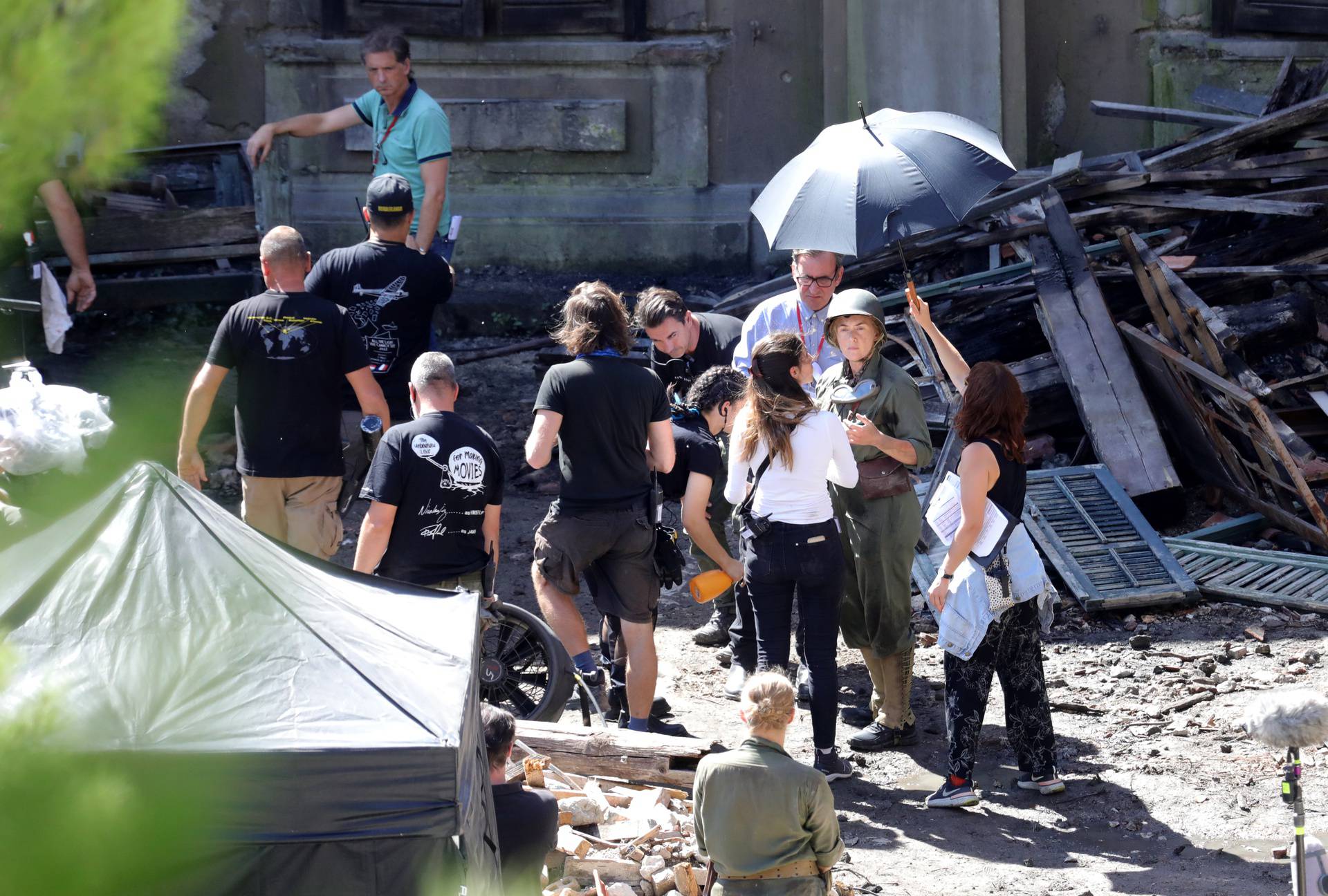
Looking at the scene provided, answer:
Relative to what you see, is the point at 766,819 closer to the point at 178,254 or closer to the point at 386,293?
the point at 386,293

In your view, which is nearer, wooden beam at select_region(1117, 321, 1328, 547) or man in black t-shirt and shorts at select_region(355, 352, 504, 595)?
man in black t-shirt and shorts at select_region(355, 352, 504, 595)

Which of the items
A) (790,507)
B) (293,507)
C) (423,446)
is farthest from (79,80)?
(293,507)

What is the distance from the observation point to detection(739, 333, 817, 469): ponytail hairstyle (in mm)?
5176

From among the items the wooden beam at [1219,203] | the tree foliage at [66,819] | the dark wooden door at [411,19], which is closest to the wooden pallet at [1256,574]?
the wooden beam at [1219,203]

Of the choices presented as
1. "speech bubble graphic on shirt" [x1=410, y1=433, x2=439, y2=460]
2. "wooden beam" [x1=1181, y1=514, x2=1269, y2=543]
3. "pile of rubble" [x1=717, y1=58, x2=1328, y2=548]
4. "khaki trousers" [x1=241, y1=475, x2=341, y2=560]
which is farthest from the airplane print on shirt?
"wooden beam" [x1=1181, y1=514, x2=1269, y2=543]

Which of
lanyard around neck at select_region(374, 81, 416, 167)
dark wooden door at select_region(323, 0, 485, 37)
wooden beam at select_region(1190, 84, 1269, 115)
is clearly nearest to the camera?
lanyard around neck at select_region(374, 81, 416, 167)

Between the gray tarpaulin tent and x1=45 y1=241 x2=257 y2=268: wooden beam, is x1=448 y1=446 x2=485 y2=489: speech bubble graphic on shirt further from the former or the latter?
x1=45 y1=241 x2=257 y2=268: wooden beam

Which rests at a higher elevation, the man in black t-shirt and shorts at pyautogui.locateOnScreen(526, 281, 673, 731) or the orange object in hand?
the man in black t-shirt and shorts at pyautogui.locateOnScreen(526, 281, 673, 731)

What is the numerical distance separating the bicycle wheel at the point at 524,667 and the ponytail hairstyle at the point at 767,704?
5.85ft

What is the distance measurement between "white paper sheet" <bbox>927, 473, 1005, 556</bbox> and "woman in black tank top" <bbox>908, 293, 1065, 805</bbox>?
0.14 ft

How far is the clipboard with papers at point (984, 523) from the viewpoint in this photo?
507 cm

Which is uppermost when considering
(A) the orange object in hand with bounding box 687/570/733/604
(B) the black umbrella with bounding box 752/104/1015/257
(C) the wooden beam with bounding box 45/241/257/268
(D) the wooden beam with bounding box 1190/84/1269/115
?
(D) the wooden beam with bounding box 1190/84/1269/115

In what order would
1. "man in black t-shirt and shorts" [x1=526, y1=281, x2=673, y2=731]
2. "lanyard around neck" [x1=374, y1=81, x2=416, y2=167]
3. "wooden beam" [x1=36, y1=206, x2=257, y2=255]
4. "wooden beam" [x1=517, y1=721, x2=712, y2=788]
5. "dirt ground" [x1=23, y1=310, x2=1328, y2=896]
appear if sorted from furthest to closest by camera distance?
"wooden beam" [x1=36, y1=206, x2=257, y2=255], "lanyard around neck" [x1=374, y1=81, x2=416, y2=167], "man in black t-shirt and shorts" [x1=526, y1=281, x2=673, y2=731], "wooden beam" [x1=517, y1=721, x2=712, y2=788], "dirt ground" [x1=23, y1=310, x2=1328, y2=896]

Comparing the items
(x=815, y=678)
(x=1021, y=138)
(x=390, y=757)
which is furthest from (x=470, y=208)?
(x=390, y=757)
